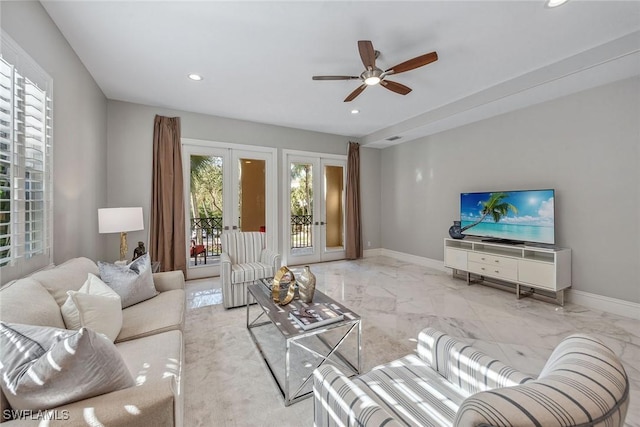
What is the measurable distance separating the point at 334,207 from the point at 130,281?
4.32m

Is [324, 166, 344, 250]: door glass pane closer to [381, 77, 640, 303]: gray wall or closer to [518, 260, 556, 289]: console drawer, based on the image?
[381, 77, 640, 303]: gray wall

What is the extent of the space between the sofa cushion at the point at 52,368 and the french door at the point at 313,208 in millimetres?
4327

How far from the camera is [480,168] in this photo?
4.33 meters

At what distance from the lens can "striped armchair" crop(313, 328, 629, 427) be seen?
0.55 m

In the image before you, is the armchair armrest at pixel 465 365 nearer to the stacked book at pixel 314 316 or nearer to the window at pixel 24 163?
the stacked book at pixel 314 316

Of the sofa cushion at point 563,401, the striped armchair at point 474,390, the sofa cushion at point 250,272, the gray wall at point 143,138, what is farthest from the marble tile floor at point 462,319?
the gray wall at point 143,138

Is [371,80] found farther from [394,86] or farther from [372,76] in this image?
[394,86]

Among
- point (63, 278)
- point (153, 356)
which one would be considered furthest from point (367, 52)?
point (63, 278)

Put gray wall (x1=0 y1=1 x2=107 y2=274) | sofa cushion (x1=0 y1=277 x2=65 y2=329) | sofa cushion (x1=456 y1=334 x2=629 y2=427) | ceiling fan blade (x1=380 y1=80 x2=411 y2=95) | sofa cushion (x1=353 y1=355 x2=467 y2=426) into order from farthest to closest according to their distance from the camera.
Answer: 1. ceiling fan blade (x1=380 y1=80 x2=411 y2=95)
2. gray wall (x1=0 y1=1 x2=107 y2=274)
3. sofa cushion (x1=0 y1=277 x2=65 y2=329)
4. sofa cushion (x1=353 y1=355 x2=467 y2=426)
5. sofa cushion (x1=456 y1=334 x2=629 y2=427)

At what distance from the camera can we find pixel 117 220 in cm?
293

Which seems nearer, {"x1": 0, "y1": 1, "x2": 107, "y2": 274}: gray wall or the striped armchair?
the striped armchair

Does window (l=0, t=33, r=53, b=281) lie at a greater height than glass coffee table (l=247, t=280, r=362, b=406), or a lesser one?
greater

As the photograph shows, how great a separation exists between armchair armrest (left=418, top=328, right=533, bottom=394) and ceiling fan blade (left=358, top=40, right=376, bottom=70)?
85.5 inches

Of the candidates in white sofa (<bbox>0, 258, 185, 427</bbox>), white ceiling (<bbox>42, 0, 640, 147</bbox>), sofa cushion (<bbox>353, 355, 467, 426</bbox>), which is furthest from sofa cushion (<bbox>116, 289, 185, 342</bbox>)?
white ceiling (<bbox>42, 0, 640, 147</bbox>)
